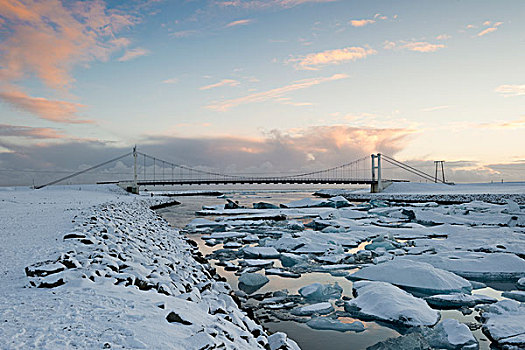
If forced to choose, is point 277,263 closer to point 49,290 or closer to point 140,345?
point 49,290

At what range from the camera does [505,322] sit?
17.3ft

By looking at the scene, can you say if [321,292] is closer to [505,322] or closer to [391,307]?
[391,307]

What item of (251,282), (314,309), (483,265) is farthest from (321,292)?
(483,265)

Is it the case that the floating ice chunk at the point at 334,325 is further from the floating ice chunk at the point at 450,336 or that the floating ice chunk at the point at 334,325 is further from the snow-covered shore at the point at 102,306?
the snow-covered shore at the point at 102,306

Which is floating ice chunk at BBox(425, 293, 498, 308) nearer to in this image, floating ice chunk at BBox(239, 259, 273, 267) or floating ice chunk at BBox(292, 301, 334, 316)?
floating ice chunk at BBox(292, 301, 334, 316)

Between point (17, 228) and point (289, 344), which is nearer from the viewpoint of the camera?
point (289, 344)

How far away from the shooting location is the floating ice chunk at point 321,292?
6680mm

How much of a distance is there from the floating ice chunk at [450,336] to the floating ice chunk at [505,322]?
0.39 meters

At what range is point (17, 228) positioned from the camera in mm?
8984

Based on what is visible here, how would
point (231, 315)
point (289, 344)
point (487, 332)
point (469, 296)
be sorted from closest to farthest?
point (289, 344) → point (231, 315) → point (487, 332) → point (469, 296)

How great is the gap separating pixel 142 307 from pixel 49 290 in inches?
41.5

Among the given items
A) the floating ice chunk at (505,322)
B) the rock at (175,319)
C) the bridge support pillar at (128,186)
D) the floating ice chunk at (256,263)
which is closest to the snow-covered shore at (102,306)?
the rock at (175,319)

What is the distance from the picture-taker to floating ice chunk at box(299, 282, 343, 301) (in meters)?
6.68

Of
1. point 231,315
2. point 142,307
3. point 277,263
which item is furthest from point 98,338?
point 277,263
